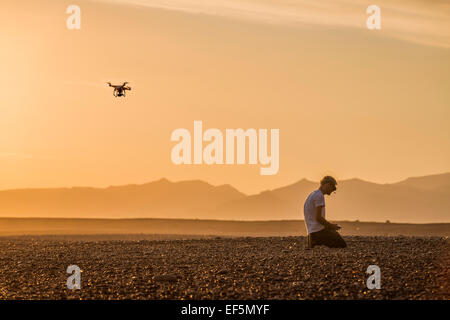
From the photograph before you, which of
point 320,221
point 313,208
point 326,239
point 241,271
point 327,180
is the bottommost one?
point 241,271

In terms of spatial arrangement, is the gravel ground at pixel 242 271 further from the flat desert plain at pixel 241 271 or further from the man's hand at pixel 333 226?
the man's hand at pixel 333 226

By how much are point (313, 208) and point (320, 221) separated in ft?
1.71

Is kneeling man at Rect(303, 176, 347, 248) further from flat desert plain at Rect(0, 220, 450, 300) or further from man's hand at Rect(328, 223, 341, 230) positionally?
flat desert plain at Rect(0, 220, 450, 300)

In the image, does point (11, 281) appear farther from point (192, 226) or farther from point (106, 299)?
point (192, 226)

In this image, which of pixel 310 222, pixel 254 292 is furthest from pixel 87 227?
pixel 254 292

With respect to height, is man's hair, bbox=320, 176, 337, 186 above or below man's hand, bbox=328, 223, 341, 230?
above

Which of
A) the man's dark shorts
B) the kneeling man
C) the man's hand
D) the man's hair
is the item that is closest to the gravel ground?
the man's dark shorts

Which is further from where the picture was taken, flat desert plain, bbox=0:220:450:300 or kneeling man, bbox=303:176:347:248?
kneeling man, bbox=303:176:347:248

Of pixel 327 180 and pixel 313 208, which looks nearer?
pixel 327 180

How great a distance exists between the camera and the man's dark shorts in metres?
25.2

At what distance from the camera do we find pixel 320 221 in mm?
24469

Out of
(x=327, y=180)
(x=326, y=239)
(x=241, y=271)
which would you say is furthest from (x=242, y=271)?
(x=326, y=239)

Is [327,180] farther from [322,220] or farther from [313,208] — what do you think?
[322,220]
